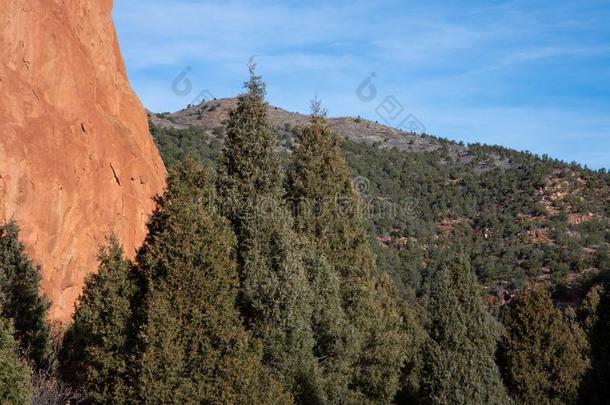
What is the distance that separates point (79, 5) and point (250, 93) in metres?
7.68

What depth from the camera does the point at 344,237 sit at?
1700cm

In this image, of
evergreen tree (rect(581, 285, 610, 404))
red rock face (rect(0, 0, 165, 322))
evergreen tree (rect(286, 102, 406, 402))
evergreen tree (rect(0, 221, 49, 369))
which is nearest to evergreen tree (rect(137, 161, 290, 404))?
evergreen tree (rect(0, 221, 49, 369))

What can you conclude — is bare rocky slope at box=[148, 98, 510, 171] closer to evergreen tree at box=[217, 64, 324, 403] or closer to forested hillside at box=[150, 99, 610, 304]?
forested hillside at box=[150, 99, 610, 304]

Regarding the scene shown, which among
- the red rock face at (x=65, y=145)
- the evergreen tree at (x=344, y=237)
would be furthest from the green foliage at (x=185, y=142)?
the evergreen tree at (x=344, y=237)

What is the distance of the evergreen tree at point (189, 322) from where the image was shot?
963 cm

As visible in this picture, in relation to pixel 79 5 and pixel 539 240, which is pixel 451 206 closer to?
pixel 539 240

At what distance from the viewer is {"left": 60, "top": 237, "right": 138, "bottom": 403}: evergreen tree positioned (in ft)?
33.3

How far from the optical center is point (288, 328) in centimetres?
1266

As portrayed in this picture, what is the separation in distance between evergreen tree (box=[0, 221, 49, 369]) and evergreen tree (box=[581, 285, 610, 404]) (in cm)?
1534

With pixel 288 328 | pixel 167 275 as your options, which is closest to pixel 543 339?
pixel 288 328

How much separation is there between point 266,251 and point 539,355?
1000 centimetres

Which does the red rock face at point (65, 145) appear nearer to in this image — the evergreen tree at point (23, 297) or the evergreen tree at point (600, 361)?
the evergreen tree at point (23, 297)

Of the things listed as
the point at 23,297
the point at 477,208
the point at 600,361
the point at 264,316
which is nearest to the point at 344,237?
the point at 264,316

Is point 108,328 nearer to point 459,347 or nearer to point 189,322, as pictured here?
point 189,322
